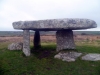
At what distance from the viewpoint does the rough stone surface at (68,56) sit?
15762mm

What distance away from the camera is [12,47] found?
19094 mm

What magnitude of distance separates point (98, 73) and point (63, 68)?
8.20 ft

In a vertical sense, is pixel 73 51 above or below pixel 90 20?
below

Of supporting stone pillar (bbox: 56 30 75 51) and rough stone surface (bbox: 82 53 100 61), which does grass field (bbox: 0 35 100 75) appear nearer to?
rough stone surface (bbox: 82 53 100 61)

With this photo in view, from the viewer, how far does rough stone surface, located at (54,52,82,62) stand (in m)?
15.8

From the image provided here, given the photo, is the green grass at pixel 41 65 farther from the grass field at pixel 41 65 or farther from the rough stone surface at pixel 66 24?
the rough stone surface at pixel 66 24

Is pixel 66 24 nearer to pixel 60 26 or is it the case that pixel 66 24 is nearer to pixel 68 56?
pixel 60 26

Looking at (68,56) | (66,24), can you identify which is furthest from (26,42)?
Result: (66,24)

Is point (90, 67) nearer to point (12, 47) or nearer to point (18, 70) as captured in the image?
point (18, 70)

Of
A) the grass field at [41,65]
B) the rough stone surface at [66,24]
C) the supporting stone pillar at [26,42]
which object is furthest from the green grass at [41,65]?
the rough stone surface at [66,24]

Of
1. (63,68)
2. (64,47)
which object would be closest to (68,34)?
(64,47)

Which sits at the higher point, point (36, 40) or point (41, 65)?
point (36, 40)

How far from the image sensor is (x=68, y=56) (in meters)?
16.2

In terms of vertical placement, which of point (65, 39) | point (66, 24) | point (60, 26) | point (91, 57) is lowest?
point (91, 57)
